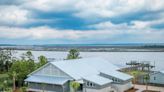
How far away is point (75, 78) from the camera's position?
36625 mm

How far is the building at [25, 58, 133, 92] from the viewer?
120 ft

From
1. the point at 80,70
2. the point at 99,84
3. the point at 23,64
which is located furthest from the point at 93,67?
the point at 23,64

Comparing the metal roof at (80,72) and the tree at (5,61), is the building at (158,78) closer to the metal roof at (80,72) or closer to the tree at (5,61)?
the metal roof at (80,72)

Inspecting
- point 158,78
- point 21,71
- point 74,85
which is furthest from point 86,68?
point 158,78

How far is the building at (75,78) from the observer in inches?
1441

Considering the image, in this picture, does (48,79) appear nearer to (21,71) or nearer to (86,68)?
(86,68)

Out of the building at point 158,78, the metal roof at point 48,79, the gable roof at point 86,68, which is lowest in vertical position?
the building at point 158,78

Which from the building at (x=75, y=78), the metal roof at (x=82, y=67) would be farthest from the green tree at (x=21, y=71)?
the metal roof at (x=82, y=67)

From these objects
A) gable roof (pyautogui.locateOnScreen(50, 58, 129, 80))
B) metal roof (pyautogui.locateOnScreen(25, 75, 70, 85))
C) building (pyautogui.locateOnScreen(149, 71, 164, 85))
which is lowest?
building (pyautogui.locateOnScreen(149, 71, 164, 85))

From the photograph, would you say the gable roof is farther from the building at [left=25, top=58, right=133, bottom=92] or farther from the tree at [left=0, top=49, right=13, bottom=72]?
the tree at [left=0, top=49, right=13, bottom=72]

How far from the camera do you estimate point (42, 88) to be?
3844 cm

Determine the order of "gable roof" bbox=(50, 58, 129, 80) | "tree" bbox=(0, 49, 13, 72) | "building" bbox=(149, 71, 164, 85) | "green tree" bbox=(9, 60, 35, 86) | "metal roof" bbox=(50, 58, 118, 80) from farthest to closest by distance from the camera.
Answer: "tree" bbox=(0, 49, 13, 72) < "building" bbox=(149, 71, 164, 85) < "green tree" bbox=(9, 60, 35, 86) < "gable roof" bbox=(50, 58, 129, 80) < "metal roof" bbox=(50, 58, 118, 80)

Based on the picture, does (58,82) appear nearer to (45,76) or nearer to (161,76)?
(45,76)

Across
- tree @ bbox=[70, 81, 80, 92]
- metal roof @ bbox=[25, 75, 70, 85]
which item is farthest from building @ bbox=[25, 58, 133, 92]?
tree @ bbox=[70, 81, 80, 92]
